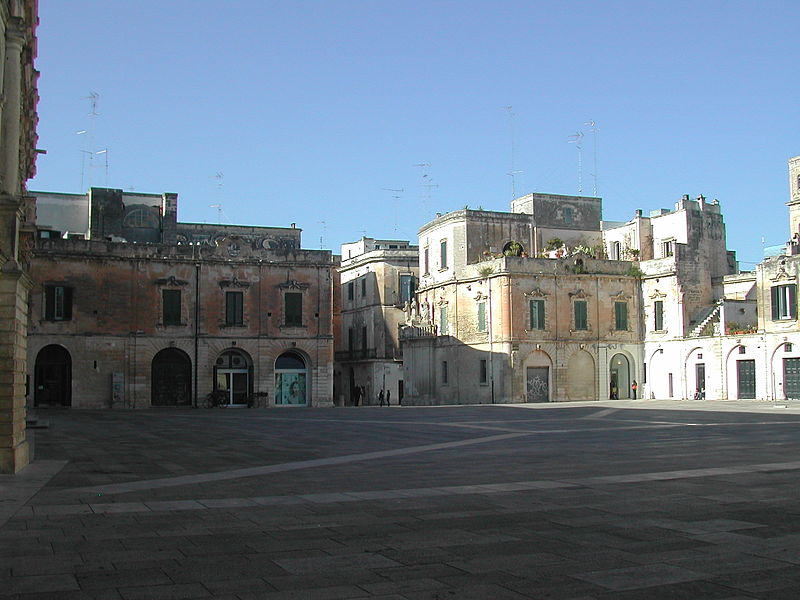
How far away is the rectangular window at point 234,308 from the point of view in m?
56.4

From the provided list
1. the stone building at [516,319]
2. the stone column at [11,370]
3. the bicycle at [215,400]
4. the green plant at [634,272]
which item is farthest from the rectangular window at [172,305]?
the stone column at [11,370]

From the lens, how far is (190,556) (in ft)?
29.7

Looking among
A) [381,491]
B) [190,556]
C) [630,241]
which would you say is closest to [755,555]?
[190,556]

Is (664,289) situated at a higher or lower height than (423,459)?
higher

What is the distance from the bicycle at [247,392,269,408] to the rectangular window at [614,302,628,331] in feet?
79.5

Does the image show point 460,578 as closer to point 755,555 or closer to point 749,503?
point 755,555

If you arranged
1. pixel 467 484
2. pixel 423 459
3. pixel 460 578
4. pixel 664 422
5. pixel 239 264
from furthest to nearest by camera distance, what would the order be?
pixel 239 264
pixel 664 422
pixel 423 459
pixel 467 484
pixel 460 578

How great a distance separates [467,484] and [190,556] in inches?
272

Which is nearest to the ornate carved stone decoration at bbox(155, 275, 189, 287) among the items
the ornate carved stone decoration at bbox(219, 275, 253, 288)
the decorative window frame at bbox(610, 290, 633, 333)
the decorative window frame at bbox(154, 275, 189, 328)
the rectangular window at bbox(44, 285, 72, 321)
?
the decorative window frame at bbox(154, 275, 189, 328)

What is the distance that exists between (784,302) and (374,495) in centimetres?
4386

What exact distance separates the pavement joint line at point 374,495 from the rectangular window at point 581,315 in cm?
4345

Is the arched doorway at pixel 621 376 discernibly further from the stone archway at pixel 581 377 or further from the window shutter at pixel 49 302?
the window shutter at pixel 49 302

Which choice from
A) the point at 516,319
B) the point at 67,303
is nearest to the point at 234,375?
the point at 67,303

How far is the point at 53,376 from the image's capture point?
52.5 m
